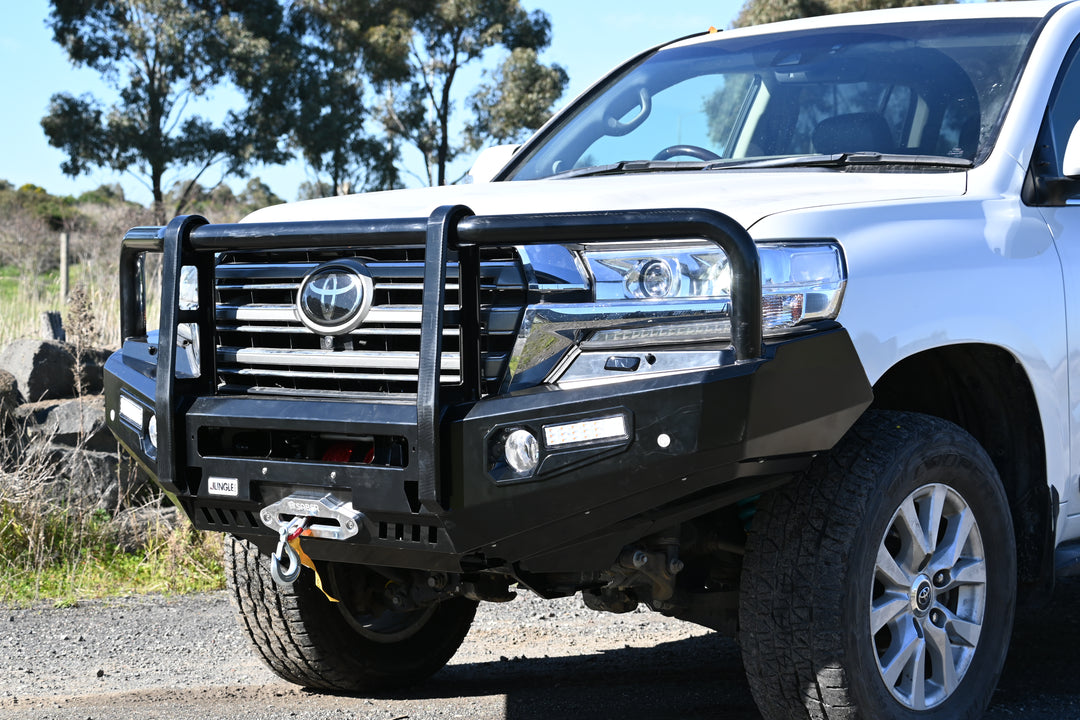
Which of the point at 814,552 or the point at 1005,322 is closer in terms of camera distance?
the point at 814,552

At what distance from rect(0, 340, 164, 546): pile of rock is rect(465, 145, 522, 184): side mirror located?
9.60ft

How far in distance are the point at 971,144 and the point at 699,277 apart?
1.27 metres

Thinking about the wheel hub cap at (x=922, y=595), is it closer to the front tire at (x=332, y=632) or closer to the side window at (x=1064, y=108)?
the side window at (x=1064, y=108)

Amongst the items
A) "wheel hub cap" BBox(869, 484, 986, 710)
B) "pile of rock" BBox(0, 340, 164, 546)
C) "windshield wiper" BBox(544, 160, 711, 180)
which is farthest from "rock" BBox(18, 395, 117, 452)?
"wheel hub cap" BBox(869, 484, 986, 710)

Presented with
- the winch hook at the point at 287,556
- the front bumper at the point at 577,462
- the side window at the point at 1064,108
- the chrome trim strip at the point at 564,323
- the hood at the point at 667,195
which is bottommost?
the winch hook at the point at 287,556

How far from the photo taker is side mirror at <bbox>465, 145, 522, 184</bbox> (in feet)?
15.1

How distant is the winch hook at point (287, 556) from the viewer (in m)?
2.88

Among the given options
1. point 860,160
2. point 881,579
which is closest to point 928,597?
point 881,579

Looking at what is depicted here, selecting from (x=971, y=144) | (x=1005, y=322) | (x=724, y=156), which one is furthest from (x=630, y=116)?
(x=1005, y=322)

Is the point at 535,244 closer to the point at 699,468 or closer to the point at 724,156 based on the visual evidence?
the point at 699,468

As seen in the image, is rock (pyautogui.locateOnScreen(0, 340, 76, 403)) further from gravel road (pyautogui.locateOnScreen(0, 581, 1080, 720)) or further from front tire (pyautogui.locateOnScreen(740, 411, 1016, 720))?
front tire (pyautogui.locateOnScreen(740, 411, 1016, 720))

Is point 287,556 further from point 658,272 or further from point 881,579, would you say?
point 881,579

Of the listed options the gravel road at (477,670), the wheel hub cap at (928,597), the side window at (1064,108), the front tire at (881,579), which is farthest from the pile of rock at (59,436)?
the side window at (1064,108)

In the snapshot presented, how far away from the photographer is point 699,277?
284 centimetres
